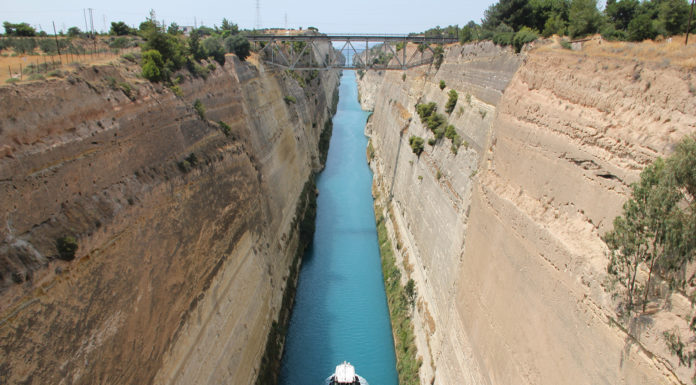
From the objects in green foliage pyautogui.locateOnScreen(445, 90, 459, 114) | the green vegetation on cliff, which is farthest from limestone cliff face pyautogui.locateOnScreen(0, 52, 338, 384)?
the green vegetation on cliff

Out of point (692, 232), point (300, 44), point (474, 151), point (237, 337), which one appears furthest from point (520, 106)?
point (300, 44)

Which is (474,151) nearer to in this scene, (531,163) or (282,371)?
(531,163)

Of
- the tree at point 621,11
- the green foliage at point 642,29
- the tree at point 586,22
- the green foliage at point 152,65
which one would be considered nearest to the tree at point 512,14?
the tree at point 621,11

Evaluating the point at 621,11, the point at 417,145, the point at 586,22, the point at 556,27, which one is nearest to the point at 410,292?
the point at 417,145

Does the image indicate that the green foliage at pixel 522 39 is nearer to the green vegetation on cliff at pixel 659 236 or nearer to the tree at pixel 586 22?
the tree at pixel 586 22

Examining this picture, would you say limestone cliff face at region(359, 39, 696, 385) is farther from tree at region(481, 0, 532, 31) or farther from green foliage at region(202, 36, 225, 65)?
green foliage at region(202, 36, 225, 65)

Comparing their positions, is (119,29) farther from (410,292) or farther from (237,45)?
(410,292)
